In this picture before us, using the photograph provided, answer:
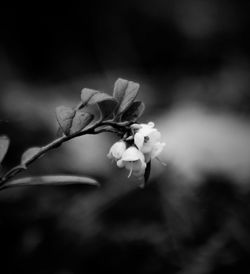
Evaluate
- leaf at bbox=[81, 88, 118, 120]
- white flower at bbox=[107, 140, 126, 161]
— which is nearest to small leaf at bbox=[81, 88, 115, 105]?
leaf at bbox=[81, 88, 118, 120]

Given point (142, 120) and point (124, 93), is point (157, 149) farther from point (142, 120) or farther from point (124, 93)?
point (142, 120)

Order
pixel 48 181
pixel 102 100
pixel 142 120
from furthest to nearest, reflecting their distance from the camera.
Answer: pixel 142 120 → pixel 48 181 → pixel 102 100

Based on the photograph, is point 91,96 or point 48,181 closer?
point 91,96

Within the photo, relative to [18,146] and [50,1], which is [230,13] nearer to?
[50,1]

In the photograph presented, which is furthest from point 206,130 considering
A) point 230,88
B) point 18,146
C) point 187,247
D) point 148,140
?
point 148,140

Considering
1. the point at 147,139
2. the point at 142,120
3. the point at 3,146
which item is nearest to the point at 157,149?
the point at 147,139

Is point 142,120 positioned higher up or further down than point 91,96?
higher up

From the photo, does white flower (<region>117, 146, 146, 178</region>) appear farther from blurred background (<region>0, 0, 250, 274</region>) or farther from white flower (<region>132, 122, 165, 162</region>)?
blurred background (<region>0, 0, 250, 274</region>)
